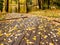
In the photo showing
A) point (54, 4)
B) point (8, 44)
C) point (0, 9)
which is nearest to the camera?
point (8, 44)

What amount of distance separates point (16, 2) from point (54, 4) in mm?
8330

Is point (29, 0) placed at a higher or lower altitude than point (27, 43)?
higher

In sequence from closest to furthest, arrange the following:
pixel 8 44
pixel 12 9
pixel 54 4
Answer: pixel 8 44 < pixel 54 4 < pixel 12 9

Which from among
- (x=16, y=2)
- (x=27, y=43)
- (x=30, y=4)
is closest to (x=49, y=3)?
(x=30, y=4)

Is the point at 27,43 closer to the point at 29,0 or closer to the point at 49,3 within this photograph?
the point at 49,3

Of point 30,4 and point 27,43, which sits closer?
point 27,43

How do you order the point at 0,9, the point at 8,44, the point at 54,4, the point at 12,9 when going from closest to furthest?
the point at 8,44 → the point at 0,9 → the point at 54,4 → the point at 12,9

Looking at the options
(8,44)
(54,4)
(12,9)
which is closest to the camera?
(8,44)

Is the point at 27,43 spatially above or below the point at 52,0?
below

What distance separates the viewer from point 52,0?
108 feet

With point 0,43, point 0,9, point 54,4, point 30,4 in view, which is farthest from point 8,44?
point 30,4

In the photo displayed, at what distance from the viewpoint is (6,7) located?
31.0 m

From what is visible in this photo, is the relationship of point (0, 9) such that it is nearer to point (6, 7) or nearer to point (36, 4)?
point (6, 7)

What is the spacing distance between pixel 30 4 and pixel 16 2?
10.1 feet
